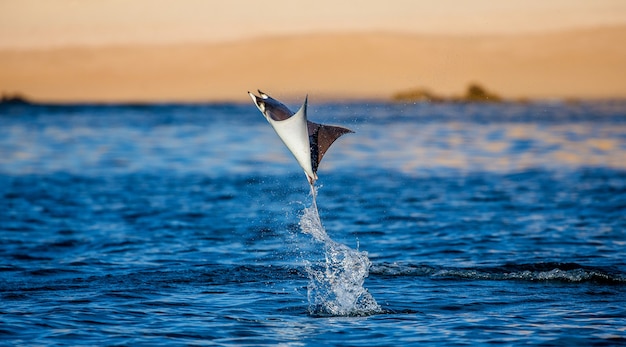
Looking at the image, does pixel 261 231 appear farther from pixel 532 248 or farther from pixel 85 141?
pixel 85 141

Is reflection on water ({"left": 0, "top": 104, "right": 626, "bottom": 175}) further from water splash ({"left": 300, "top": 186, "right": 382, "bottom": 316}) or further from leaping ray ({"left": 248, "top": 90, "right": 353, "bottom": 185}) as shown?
leaping ray ({"left": 248, "top": 90, "right": 353, "bottom": 185})

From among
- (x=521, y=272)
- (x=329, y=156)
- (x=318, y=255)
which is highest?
(x=329, y=156)

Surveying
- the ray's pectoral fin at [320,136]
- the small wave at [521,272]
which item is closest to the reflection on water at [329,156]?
the small wave at [521,272]

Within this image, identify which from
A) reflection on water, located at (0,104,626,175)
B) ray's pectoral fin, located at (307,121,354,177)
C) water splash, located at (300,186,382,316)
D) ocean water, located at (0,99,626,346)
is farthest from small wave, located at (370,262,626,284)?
reflection on water, located at (0,104,626,175)

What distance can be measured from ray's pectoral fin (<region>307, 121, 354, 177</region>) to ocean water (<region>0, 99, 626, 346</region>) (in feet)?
3.68

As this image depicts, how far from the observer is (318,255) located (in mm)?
18094

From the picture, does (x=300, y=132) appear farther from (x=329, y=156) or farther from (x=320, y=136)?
(x=329, y=156)

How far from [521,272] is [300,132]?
5.66 metres

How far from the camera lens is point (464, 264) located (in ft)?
53.1

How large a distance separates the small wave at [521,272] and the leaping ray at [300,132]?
11.2 feet

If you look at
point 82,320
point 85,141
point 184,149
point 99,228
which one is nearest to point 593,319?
point 82,320

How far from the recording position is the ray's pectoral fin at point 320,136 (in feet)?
41.7

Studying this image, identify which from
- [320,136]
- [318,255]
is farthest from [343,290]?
[318,255]

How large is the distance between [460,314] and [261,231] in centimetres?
946
